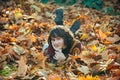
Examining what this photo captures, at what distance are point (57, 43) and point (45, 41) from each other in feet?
3.44

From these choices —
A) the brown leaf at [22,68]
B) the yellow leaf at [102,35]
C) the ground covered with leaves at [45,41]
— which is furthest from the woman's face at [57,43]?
the yellow leaf at [102,35]

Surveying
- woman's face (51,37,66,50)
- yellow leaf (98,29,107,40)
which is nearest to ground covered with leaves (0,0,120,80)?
yellow leaf (98,29,107,40)

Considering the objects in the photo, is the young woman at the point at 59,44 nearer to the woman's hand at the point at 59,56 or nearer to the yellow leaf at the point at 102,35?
the woman's hand at the point at 59,56

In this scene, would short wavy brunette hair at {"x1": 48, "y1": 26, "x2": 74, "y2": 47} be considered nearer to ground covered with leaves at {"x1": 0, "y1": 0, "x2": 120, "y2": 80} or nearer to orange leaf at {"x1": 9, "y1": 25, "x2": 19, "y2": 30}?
ground covered with leaves at {"x1": 0, "y1": 0, "x2": 120, "y2": 80}

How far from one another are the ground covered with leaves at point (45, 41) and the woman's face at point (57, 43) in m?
0.16

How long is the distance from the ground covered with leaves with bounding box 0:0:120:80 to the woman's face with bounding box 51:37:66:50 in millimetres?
156

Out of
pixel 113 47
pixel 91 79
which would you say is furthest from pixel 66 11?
pixel 91 79

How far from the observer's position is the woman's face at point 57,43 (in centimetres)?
338

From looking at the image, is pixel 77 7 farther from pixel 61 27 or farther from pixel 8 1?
pixel 61 27

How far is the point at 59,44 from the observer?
3.38 meters

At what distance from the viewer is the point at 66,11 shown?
6.86 m

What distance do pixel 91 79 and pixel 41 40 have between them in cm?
185

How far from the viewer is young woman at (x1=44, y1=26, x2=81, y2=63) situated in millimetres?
3389

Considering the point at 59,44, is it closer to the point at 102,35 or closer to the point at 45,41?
the point at 45,41
